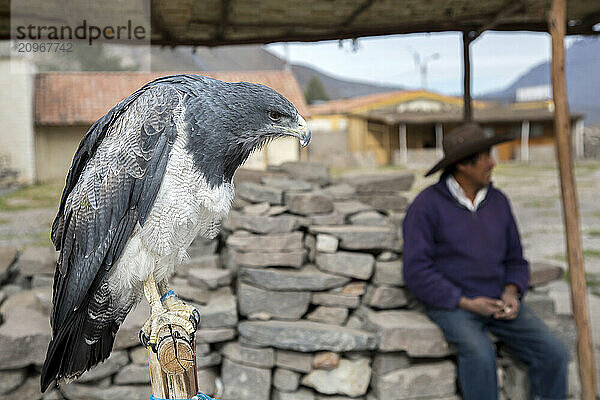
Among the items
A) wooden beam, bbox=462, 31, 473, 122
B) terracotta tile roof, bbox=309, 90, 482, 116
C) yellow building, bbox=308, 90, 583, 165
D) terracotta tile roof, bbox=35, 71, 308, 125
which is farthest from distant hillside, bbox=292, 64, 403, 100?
wooden beam, bbox=462, 31, 473, 122

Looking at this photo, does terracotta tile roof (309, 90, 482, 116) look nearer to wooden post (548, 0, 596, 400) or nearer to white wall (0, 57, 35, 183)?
white wall (0, 57, 35, 183)

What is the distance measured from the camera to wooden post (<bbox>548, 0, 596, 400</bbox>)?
9.52 ft

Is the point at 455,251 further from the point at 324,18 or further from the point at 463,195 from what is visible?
the point at 324,18

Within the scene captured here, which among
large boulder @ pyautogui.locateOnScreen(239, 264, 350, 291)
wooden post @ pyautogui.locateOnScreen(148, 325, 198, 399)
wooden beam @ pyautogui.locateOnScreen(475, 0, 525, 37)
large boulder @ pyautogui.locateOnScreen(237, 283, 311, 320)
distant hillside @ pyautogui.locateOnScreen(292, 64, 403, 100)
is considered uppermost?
distant hillside @ pyautogui.locateOnScreen(292, 64, 403, 100)

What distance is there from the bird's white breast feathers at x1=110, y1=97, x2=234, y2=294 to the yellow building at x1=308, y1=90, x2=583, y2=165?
55.2 ft

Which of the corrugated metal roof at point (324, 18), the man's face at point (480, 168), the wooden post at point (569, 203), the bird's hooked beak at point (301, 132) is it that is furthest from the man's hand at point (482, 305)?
the bird's hooked beak at point (301, 132)

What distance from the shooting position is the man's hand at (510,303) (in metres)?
3.06

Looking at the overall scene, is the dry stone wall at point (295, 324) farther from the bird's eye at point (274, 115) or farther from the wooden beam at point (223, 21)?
the bird's eye at point (274, 115)

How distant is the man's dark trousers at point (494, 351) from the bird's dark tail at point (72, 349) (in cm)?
219

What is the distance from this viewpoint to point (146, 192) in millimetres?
1188

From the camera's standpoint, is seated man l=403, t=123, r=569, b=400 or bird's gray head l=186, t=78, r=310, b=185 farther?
seated man l=403, t=123, r=569, b=400

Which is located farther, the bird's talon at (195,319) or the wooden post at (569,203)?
the wooden post at (569,203)

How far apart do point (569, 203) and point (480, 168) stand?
0.50m

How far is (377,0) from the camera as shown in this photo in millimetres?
3369
